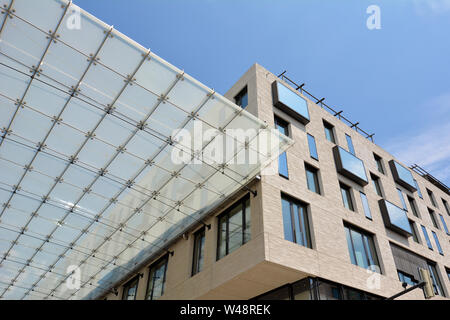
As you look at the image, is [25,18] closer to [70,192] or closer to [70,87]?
[70,87]

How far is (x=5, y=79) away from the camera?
1258cm

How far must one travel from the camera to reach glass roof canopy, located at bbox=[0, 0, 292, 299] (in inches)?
469

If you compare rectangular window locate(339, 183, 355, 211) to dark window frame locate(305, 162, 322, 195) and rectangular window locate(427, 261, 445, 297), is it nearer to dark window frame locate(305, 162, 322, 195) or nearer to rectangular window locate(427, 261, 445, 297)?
dark window frame locate(305, 162, 322, 195)

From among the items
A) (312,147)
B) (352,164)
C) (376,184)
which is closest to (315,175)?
(312,147)

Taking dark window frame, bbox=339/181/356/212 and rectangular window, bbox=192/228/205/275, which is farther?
dark window frame, bbox=339/181/356/212

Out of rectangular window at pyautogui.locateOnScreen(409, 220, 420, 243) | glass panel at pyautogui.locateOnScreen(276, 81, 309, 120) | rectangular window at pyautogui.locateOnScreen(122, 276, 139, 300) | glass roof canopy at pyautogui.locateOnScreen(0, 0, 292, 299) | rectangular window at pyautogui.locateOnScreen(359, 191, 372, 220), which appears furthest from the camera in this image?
rectangular window at pyautogui.locateOnScreen(409, 220, 420, 243)

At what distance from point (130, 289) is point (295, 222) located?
12.5 meters

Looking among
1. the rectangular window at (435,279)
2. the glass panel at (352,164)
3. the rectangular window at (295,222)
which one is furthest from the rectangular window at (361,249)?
the rectangular window at (435,279)

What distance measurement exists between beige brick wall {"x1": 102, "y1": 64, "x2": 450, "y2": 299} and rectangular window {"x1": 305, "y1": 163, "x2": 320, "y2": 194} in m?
0.28

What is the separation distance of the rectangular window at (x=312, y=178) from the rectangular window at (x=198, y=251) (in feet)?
18.1

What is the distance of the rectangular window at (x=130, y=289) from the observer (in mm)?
22531

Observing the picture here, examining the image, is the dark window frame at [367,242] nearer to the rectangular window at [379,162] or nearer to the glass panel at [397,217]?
the glass panel at [397,217]

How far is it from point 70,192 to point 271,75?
1146cm

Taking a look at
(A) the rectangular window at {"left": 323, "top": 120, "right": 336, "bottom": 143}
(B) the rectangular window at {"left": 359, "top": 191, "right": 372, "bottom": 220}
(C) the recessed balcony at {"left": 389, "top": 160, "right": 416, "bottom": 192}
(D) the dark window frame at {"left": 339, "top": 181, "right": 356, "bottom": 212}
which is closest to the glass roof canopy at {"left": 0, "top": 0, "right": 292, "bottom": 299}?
(D) the dark window frame at {"left": 339, "top": 181, "right": 356, "bottom": 212}
